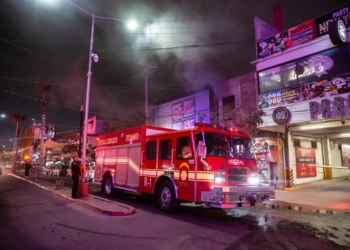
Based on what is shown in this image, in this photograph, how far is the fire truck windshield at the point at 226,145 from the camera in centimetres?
752

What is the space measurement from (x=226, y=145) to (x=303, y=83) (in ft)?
33.0

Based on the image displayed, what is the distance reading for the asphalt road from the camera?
17.2ft

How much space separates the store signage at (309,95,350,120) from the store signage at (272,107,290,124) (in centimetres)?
136

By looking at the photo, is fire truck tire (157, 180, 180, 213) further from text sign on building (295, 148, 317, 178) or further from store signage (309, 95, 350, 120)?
text sign on building (295, 148, 317, 178)

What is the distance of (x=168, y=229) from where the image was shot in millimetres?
6414

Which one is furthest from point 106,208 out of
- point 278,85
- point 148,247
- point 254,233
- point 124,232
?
point 278,85

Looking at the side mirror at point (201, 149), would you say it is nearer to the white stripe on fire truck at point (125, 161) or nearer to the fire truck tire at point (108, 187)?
the white stripe on fire truck at point (125, 161)

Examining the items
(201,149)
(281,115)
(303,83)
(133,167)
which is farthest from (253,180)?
(303,83)

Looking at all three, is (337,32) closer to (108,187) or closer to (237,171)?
(237,171)

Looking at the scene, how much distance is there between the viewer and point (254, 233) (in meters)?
6.14

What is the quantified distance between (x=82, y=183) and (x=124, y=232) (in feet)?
17.4

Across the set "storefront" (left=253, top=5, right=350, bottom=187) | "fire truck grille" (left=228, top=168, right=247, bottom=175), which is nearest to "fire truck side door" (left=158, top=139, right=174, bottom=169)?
"fire truck grille" (left=228, top=168, right=247, bottom=175)

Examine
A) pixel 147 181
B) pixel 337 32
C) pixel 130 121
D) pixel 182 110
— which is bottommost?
pixel 147 181

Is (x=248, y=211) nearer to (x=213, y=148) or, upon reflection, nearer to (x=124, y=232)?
(x=213, y=148)
